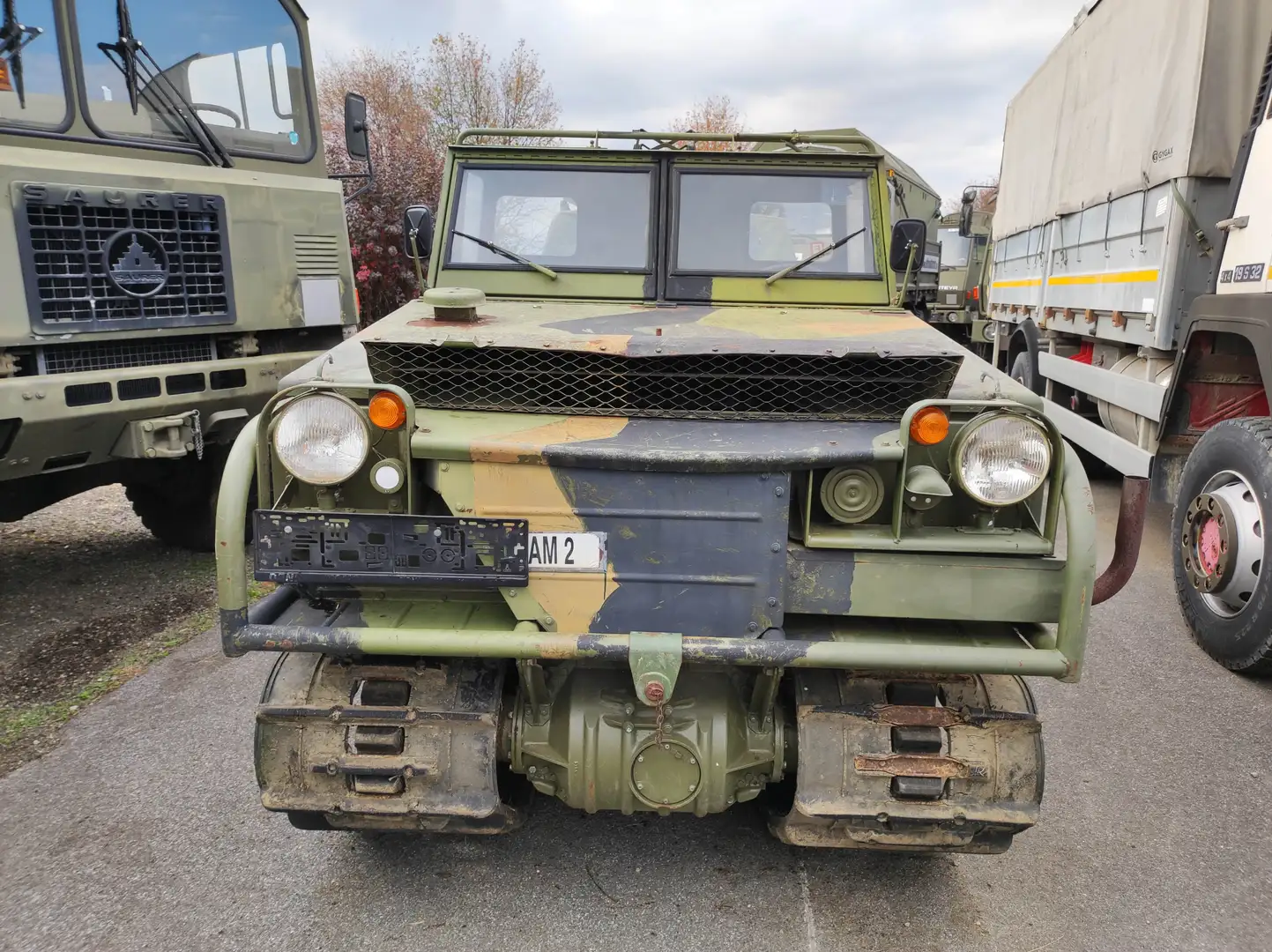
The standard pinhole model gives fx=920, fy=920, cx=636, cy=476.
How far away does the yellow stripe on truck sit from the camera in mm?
6062

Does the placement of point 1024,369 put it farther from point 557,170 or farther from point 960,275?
point 960,275

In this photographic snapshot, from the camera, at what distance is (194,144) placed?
538cm

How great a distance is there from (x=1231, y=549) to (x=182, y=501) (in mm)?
6276

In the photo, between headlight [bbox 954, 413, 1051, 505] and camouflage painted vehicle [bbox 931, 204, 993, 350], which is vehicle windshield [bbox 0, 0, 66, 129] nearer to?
headlight [bbox 954, 413, 1051, 505]

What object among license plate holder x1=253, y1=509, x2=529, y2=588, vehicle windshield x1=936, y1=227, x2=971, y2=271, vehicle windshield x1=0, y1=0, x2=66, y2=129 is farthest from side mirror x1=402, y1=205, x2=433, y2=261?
vehicle windshield x1=936, y1=227, x2=971, y2=271

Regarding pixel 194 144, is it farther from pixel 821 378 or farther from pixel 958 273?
pixel 958 273

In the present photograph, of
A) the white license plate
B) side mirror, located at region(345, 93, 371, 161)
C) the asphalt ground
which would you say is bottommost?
the asphalt ground

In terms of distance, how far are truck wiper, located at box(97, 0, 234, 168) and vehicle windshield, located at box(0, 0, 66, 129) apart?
0.95 ft

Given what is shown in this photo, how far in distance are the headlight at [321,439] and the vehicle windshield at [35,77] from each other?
3261 millimetres

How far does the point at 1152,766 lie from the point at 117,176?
5.66 m

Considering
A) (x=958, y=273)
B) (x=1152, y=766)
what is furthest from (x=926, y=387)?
(x=958, y=273)

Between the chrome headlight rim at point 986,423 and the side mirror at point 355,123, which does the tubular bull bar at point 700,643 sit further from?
the side mirror at point 355,123

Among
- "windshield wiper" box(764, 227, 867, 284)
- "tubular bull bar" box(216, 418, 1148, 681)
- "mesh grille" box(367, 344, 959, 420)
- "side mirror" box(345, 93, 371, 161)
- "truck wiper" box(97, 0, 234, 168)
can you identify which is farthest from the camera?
"side mirror" box(345, 93, 371, 161)

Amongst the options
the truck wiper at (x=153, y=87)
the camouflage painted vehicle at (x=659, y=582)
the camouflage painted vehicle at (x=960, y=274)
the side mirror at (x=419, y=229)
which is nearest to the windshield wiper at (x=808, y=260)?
the camouflage painted vehicle at (x=659, y=582)
